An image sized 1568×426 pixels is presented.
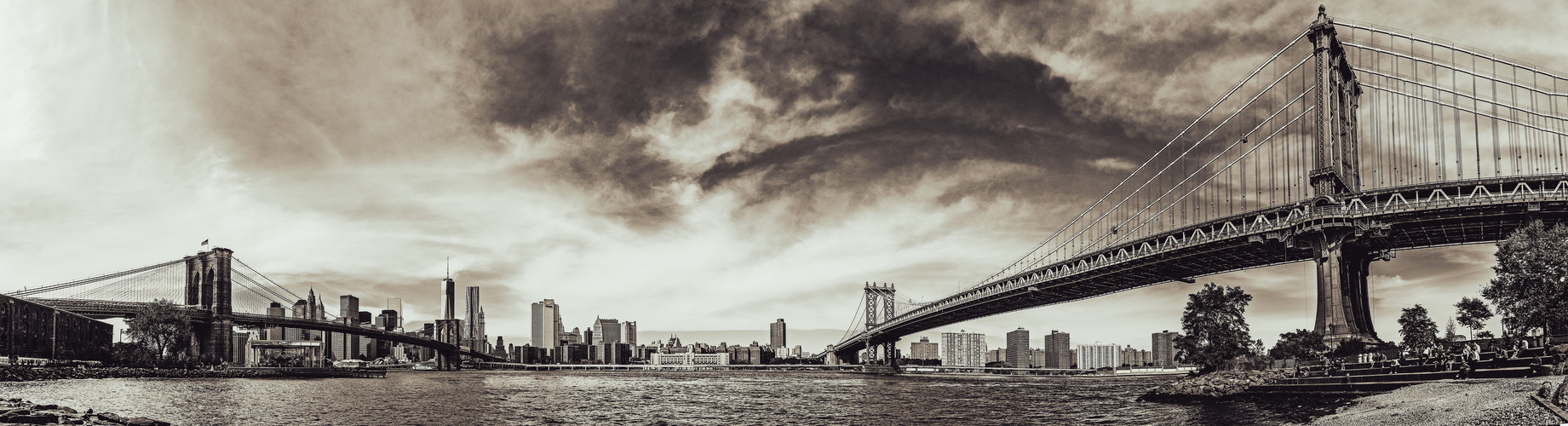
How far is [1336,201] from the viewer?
6438 centimetres

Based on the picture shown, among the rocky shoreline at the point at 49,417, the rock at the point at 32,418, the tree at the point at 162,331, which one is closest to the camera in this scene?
the rock at the point at 32,418

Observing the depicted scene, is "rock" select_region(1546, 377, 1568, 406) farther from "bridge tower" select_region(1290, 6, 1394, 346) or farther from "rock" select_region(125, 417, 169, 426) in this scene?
"rock" select_region(125, 417, 169, 426)

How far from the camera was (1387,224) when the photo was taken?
6344 cm

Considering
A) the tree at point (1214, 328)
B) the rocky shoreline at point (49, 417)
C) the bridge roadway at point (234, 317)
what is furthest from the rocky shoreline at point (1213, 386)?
the bridge roadway at point (234, 317)

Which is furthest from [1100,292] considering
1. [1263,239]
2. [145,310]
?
[145,310]

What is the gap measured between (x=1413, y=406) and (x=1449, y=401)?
4.41 feet

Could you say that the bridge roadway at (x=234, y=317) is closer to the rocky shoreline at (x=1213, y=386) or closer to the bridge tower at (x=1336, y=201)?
the rocky shoreline at (x=1213, y=386)

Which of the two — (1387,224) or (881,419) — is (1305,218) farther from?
(881,419)

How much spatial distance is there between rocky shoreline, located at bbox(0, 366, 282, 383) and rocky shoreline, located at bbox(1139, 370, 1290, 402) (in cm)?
9019

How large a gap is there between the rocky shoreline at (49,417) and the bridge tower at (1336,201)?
216 feet

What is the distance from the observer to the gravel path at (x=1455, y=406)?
25875mm

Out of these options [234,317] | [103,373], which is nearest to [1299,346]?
[103,373]

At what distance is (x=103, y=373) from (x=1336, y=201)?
115725mm

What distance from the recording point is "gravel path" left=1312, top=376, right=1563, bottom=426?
25.9m
